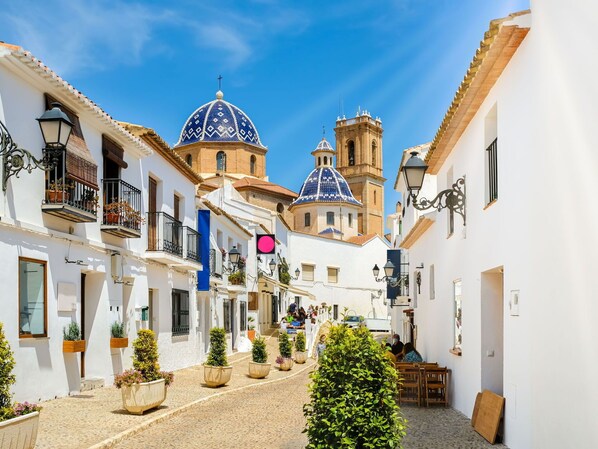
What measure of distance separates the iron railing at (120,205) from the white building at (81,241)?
2 centimetres

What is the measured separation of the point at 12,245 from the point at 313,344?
969 inches

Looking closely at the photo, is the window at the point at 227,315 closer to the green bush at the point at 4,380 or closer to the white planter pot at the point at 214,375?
the white planter pot at the point at 214,375

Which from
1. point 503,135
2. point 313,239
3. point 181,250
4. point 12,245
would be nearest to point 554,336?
point 503,135

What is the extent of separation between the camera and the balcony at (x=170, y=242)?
18266 millimetres

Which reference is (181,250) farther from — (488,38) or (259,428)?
(488,38)

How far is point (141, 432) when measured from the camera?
10.1 meters

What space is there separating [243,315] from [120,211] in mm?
18050

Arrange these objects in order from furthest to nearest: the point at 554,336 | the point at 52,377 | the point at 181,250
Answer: the point at 181,250, the point at 52,377, the point at 554,336

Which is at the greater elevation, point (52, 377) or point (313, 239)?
point (313, 239)

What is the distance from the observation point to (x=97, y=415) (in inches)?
434

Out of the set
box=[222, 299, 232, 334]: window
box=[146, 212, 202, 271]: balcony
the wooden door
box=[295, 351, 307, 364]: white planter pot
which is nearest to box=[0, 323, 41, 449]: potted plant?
box=[146, 212, 202, 271]: balcony

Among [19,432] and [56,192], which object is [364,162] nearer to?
[56,192]

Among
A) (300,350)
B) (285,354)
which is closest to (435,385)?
(285,354)

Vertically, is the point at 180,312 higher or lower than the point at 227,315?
higher
